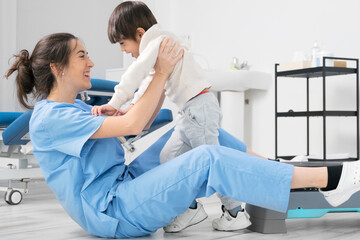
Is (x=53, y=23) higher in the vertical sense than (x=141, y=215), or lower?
higher

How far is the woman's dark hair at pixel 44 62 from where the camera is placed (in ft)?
5.21

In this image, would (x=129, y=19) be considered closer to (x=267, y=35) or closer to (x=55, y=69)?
(x=55, y=69)

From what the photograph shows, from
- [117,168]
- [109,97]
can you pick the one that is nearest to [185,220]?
[117,168]

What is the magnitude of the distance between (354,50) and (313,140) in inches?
27.3

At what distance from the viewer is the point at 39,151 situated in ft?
4.91

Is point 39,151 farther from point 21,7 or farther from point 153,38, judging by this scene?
point 21,7

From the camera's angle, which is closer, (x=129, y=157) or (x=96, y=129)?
(x=96, y=129)

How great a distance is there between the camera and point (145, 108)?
1.45 meters

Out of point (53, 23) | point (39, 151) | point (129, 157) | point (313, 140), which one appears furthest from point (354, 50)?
point (53, 23)

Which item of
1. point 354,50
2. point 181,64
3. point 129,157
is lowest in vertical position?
point 129,157

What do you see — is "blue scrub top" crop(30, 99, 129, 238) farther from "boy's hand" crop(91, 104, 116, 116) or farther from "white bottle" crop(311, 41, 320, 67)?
"white bottle" crop(311, 41, 320, 67)

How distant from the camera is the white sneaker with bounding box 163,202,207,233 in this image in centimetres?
165

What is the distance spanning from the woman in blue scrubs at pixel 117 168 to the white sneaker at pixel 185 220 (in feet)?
0.43

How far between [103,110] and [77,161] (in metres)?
0.19
